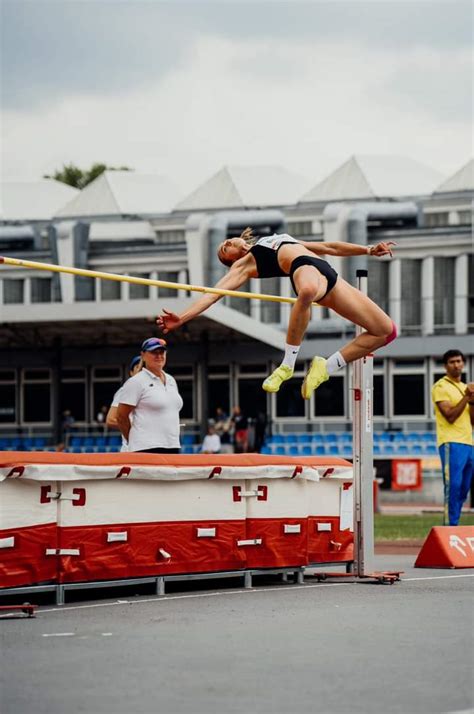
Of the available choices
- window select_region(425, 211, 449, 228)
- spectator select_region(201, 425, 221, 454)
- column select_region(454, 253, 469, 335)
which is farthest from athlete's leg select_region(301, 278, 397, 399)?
window select_region(425, 211, 449, 228)

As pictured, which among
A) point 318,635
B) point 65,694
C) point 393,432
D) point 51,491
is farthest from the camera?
point 393,432

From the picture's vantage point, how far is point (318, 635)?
838 centimetres

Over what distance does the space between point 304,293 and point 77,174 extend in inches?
3141

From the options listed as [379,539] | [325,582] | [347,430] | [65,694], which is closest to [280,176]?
[347,430]

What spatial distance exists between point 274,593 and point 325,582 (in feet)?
3.95

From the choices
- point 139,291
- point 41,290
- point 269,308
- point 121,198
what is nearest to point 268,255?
point 269,308

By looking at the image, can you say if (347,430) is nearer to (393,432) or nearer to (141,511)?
(393,432)

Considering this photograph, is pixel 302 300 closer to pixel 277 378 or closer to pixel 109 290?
pixel 277 378

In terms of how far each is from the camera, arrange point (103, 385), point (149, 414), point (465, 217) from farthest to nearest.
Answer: point (465, 217) < point (103, 385) < point (149, 414)

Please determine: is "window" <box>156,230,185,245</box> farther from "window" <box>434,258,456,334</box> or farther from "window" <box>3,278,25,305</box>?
"window" <box>434,258,456,334</box>

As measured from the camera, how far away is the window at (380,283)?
50344 millimetres

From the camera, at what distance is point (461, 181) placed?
54312 millimetres

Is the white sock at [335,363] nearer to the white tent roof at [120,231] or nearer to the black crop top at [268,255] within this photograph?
the black crop top at [268,255]

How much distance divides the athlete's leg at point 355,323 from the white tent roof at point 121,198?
50.4 meters
